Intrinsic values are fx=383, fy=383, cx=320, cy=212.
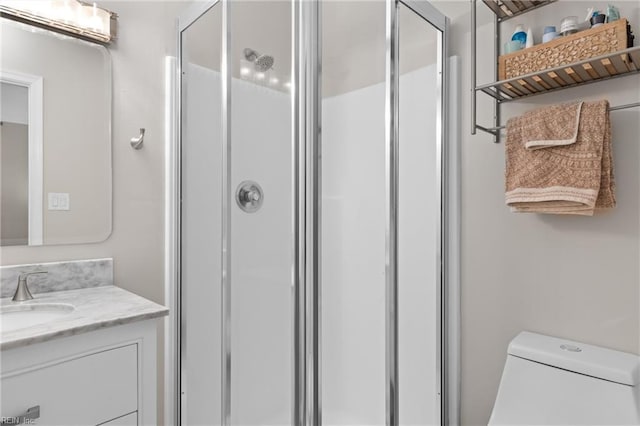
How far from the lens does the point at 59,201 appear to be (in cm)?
141

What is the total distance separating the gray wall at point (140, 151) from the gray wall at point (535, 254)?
1.19 m

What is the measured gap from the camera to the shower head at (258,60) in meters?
1.41

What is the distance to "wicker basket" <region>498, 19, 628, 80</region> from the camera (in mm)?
1031

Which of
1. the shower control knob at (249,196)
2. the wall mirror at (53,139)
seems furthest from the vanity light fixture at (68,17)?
the shower control knob at (249,196)

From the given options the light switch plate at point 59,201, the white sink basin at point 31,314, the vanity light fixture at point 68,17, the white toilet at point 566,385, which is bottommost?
the white toilet at point 566,385

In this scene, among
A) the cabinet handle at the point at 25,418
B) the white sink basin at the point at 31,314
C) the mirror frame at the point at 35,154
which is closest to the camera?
the cabinet handle at the point at 25,418

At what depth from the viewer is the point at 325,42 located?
49.7 inches

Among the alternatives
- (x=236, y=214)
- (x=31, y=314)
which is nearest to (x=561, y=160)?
(x=236, y=214)

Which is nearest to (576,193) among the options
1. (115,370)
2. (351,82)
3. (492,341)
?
(492,341)

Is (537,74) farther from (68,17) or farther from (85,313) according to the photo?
(68,17)

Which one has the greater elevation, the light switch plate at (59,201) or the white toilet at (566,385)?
the light switch plate at (59,201)

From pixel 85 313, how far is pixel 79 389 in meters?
0.20

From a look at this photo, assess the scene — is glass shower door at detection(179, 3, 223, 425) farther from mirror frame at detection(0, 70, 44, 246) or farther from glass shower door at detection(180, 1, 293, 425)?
mirror frame at detection(0, 70, 44, 246)

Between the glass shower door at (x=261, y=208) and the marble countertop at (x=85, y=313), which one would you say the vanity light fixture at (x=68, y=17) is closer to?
the glass shower door at (x=261, y=208)
